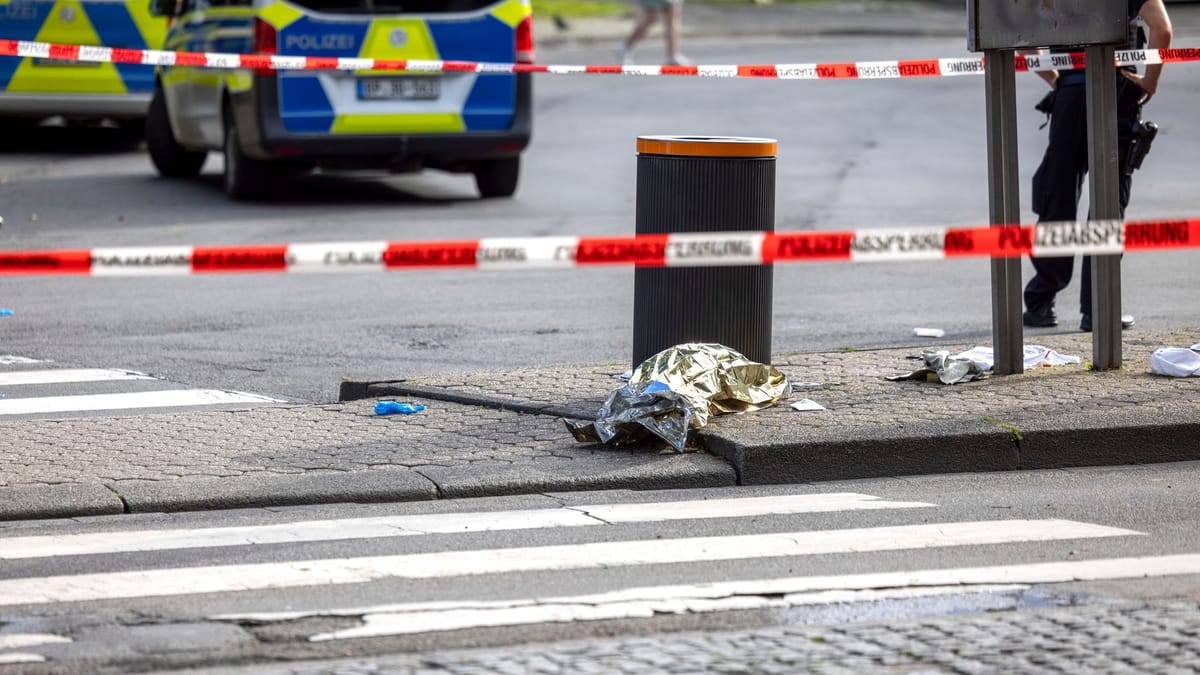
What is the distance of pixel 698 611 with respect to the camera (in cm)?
510

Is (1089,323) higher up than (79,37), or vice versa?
(79,37)

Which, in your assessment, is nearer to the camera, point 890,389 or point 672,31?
point 890,389

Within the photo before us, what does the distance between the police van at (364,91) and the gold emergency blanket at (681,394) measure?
8.15m

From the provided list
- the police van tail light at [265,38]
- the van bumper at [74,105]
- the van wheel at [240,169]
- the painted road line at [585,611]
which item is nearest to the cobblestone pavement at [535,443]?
the painted road line at [585,611]

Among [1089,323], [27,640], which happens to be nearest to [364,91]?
[1089,323]

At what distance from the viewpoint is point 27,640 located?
4.84 metres

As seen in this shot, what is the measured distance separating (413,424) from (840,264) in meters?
6.16

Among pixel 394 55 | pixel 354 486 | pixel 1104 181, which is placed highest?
pixel 394 55

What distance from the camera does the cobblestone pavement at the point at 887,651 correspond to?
458cm

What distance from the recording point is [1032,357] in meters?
8.55

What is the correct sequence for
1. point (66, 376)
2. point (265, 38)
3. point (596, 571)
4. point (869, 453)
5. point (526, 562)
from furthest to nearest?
point (265, 38) < point (66, 376) < point (869, 453) < point (526, 562) < point (596, 571)

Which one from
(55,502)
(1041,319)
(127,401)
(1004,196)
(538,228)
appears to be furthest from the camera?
(538,228)

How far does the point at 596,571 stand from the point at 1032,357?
3561mm

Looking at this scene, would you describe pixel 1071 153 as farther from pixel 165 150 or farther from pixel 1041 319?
pixel 165 150
